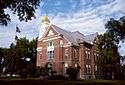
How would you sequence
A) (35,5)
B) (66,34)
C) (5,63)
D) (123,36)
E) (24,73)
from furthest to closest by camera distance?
1. (5,63)
2. (66,34)
3. (24,73)
4. (123,36)
5. (35,5)

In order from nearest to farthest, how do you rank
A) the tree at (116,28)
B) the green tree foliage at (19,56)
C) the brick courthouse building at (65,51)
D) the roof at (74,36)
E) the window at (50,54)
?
the tree at (116,28) → the brick courthouse building at (65,51) → the roof at (74,36) → the window at (50,54) → the green tree foliage at (19,56)

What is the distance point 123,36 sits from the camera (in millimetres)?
51688

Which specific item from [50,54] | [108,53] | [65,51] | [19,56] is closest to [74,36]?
[65,51]

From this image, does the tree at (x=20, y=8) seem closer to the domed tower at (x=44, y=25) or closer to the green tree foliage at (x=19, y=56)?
the domed tower at (x=44, y=25)

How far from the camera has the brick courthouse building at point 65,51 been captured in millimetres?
65688

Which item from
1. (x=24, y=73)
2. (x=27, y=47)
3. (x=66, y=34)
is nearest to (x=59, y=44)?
(x=66, y=34)

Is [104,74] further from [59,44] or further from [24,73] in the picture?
[24,73]

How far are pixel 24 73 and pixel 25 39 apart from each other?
135 ft

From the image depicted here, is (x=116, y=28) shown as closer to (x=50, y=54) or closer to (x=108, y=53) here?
(x=108, y=53)

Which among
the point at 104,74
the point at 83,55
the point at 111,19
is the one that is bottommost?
the point at 104,74

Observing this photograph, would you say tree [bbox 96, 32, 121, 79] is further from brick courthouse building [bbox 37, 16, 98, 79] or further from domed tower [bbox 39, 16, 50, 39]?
domed tower [bbox 39, 16, 50, 39]

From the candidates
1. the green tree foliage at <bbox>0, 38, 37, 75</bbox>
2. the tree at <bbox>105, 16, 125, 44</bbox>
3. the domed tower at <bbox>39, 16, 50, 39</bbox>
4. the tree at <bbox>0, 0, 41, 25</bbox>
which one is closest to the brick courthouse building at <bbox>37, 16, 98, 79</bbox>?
the domed tower at <bbox>39, 16, 50, 39</bbox>

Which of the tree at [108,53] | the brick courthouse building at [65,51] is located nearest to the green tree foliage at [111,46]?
the tree at [108,53]

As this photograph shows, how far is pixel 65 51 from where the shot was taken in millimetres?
66375
